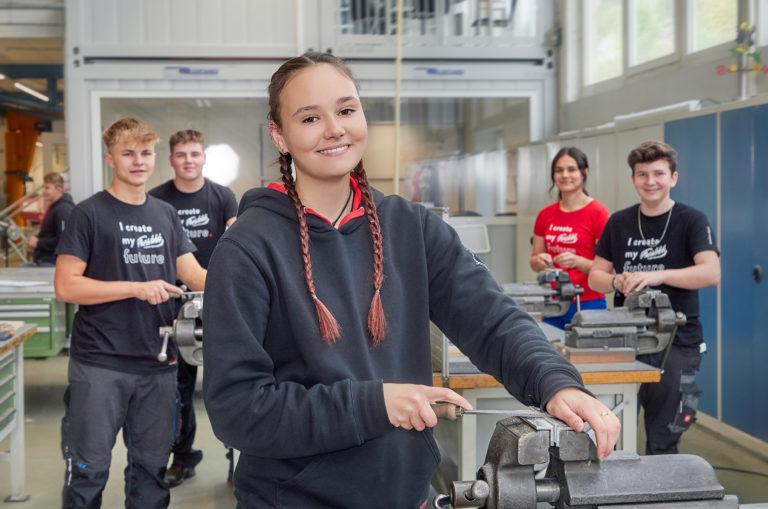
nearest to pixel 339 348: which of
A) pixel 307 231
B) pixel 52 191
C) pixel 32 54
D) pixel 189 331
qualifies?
pixel 307 231

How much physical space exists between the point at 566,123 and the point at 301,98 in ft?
20.4

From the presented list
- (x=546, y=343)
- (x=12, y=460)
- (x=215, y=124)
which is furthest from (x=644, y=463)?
(x=215, y=124)

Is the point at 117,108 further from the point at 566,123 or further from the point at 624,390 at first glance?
the point at 624,390

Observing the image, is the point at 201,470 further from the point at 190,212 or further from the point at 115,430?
the point at 115,430

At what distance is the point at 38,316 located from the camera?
16.8 ft

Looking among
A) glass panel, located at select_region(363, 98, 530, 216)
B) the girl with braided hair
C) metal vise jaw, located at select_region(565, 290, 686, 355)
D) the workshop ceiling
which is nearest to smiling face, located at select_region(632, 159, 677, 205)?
metal vise jaw, located at select_region(565, 290, 686, 355)

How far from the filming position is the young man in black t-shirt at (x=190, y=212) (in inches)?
153

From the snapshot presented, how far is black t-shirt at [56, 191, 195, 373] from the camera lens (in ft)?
8.82

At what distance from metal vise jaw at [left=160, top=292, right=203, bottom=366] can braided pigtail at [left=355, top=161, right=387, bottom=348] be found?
1459 millimetres

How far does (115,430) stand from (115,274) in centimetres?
53

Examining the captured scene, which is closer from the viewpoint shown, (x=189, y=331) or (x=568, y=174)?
(x=189, y=331)

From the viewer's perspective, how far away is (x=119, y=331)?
2.71 m

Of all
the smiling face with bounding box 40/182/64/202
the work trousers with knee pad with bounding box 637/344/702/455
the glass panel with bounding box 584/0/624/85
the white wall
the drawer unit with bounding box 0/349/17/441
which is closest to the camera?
the work trousers with knee pad with bounding box 637/344/702/455

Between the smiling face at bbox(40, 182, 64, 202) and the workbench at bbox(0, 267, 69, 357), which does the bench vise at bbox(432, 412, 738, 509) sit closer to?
the workbench at bbox(0, 267, 69, 357)
